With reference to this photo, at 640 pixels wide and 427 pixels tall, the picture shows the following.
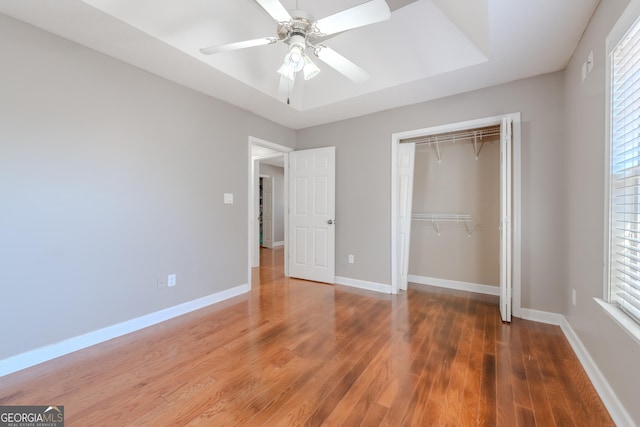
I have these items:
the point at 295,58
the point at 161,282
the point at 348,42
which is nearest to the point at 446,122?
the point at 348,42

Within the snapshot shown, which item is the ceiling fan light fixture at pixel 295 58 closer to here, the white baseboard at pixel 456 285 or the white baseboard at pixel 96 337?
the white baseboard at pixel 96 337

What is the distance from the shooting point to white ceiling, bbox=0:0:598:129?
72.0 inches

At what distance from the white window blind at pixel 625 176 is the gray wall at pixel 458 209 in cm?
202

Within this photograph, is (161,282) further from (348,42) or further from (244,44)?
(348,42)

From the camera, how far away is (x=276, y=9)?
1527 millimetres

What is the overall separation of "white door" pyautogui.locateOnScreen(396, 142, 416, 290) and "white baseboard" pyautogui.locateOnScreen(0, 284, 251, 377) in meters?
2.42

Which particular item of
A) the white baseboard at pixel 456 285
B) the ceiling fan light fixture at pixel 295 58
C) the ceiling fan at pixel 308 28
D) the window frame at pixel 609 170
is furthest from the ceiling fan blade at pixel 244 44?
the white baseboard at pixel 456 285

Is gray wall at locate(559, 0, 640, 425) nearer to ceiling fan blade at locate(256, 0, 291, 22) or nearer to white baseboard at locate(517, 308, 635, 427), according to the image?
white baseboard at locate(517, 308, 635, 427)

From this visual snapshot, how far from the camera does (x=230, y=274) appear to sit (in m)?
3.37

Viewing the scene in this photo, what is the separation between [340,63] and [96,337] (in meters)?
2.97

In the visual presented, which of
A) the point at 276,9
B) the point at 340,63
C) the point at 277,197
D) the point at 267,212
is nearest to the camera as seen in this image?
the point at 276,9

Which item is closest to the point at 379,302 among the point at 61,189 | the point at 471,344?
the point at 471,344

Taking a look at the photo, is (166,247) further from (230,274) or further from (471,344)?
(471,344)

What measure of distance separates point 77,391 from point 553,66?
4.51 meters
